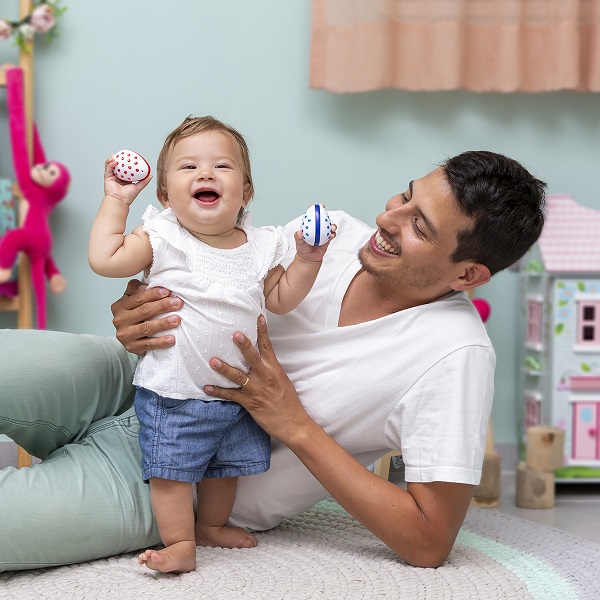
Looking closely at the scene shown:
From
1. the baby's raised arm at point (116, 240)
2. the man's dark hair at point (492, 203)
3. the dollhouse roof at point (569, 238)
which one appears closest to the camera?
the baby's raised arm at point (116, 240)

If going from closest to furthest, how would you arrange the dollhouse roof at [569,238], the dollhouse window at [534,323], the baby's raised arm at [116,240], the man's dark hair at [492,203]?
the baby's raised arm at [116,240] → the man's dark hair at [492,203] → the dollhouse roof at [569,238] → the dollhouse window at [534,323]

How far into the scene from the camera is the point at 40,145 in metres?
2.26

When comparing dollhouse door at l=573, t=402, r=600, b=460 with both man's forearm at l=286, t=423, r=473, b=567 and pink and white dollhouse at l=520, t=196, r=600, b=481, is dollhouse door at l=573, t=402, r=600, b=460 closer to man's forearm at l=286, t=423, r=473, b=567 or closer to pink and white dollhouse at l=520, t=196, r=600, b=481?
pink and white dollhouse at l=520, t=196, r=600, b=481

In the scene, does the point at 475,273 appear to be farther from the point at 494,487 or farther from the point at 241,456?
the point at 494,487

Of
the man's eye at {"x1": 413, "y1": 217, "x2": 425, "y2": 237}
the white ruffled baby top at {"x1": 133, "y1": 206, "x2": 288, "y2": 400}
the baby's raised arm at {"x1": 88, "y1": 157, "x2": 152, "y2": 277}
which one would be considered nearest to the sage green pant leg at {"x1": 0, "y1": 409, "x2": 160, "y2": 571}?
the white ruffled baby top at {"x1": 133, "y1": 206, "x2": 288, "y2": 400}

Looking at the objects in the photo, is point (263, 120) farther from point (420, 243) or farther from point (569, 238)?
point (420, 243)

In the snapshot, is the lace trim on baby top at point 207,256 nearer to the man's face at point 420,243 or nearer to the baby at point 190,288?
the baby at point 190,288

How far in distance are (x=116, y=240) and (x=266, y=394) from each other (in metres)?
0.30

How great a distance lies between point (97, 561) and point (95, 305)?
117cm

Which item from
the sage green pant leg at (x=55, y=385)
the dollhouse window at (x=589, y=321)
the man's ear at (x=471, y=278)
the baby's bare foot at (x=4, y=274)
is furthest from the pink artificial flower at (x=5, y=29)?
the dollhouse window at (x=589, y=321)

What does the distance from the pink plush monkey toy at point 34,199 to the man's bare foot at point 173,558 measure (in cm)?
117

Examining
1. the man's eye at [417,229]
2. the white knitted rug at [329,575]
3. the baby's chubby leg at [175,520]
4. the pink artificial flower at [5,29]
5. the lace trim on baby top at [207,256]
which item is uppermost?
the pink artificial flower at [5,29]

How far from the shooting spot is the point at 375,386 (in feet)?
4.17

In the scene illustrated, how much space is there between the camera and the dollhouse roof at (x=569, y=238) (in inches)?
85.2
